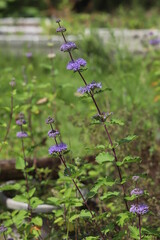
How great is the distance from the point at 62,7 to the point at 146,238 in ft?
Answer: 22.6

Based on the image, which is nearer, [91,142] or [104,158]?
[104,158]

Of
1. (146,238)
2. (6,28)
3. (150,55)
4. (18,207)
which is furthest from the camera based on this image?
(6,28)

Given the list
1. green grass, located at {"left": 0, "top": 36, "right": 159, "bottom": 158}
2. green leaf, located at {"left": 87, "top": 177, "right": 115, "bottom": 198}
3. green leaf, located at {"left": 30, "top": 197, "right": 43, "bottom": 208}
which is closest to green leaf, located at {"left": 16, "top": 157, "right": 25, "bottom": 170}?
green grass, located at {"left": 0, "top": 36, "right": 159, "bottom": 158}

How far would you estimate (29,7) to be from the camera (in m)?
9.45

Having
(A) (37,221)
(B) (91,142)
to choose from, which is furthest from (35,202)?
(B) (91,142)

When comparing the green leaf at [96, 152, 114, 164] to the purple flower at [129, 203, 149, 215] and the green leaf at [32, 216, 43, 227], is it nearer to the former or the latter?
the purple flower at [129, 203, 149, 215]

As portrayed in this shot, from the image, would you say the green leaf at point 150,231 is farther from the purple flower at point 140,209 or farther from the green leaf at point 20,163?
the green leaf at point 20,163

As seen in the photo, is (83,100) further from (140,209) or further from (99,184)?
(140,209)

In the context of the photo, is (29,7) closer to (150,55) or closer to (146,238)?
(150,55)

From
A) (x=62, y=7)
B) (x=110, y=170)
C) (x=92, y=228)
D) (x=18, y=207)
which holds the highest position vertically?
(x=62, y=7)

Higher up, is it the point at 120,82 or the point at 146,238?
the point at 120,82

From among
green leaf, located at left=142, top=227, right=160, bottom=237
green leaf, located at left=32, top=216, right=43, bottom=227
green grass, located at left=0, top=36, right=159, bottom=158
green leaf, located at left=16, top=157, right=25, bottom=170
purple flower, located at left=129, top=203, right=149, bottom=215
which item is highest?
green grass, located at left=0, top=36, right=159, bottom=158

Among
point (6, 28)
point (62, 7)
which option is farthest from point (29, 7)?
point (6, 28)

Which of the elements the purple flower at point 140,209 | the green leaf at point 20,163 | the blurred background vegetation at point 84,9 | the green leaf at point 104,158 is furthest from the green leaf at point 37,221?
the blurred background vegetation at point 84,9
